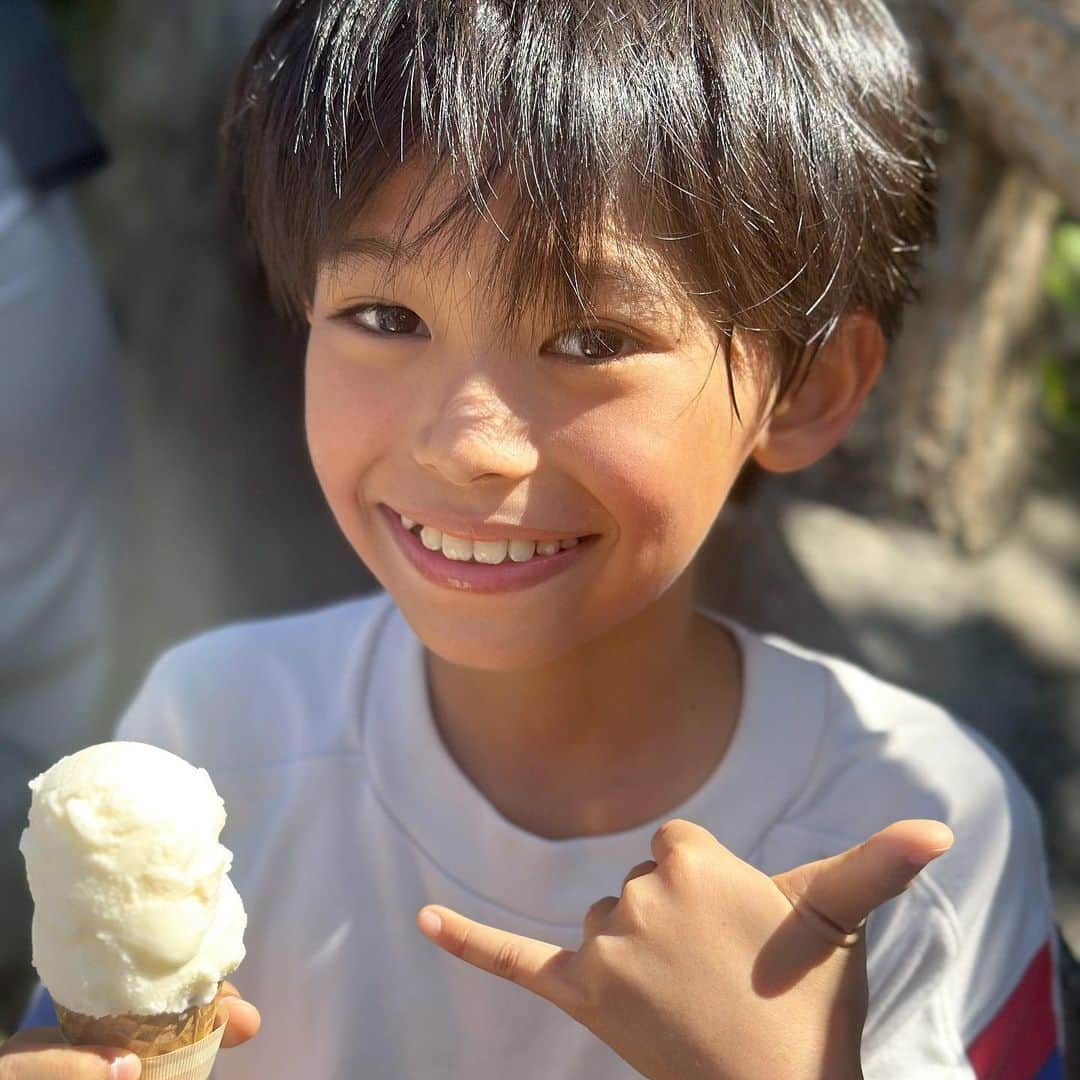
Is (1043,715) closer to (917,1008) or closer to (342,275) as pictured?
(917,1008)

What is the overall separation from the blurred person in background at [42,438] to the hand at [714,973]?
6.17ft

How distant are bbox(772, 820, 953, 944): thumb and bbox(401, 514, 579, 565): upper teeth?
1.23 ft

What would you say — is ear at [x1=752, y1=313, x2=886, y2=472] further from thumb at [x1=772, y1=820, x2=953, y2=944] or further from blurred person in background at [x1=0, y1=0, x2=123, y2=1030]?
blurred person in background at [x1=0, y1=0, x2=123, y2=1030]

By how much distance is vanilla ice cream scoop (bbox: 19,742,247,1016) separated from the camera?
105 cm

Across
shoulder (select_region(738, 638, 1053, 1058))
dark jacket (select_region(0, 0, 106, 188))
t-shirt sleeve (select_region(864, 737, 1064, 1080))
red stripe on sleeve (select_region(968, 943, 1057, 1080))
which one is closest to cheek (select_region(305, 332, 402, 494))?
shoulder (select_region(738, 638, 1053, 1058))

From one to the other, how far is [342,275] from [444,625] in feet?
1.12

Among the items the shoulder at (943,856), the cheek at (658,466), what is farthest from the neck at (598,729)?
the cheek at (658,466)

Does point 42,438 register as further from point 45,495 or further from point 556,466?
point 556,466

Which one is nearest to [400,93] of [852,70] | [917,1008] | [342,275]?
[342,275]

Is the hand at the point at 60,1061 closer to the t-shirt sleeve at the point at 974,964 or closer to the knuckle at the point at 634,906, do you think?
the knuckle at the point at 634,906

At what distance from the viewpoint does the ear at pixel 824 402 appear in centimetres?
147

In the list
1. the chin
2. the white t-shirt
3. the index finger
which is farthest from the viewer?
the white t-shirt

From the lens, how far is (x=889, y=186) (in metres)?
1.42

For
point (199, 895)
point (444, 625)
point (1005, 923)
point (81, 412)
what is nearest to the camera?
point (199, 895)
